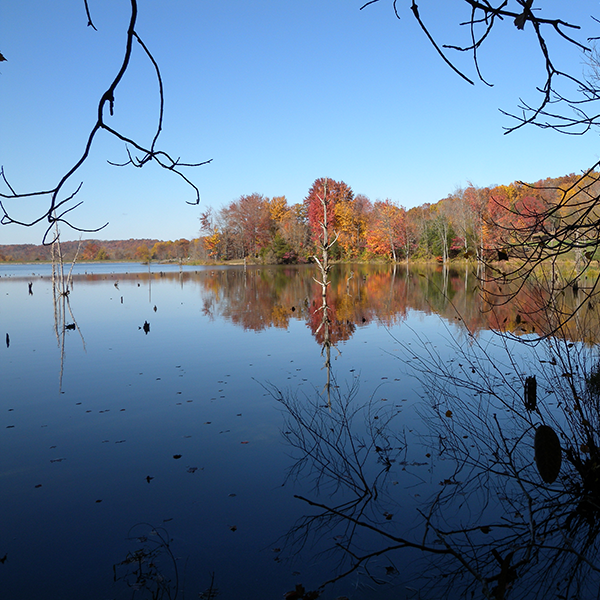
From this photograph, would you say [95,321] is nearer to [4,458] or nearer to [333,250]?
[4,458]

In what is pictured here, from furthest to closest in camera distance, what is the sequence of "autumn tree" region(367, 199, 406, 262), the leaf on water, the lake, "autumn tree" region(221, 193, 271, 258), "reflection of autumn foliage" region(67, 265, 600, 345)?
"autumn tree" region(221, 193, 271, 258), "autumn tree" region(367, 199, 406, 262), "reflection of autumn foliage" region(67, 265, 600, 345), the lake, the leaf on water

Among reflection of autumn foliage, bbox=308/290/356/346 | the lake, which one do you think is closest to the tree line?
reflection of autumn foliage, bbox=308/290/356/346

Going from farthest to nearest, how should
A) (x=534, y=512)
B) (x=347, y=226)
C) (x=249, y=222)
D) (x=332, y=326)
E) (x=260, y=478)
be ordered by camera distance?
(x=249, y=222) → (x=347, y=226) → (x=332, y=326) → (x=260, y=478) → (x=534, y=512)

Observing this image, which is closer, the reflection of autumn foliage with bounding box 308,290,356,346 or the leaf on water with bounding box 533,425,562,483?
the leaf on water with bounding box 533,425,562,483

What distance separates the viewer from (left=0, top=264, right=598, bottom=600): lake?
13.6ft

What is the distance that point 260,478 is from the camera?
19.5ft

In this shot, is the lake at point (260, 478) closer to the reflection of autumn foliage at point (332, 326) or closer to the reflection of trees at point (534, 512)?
the reflection of trees at point (534, 512)

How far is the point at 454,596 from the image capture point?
382 centimetres

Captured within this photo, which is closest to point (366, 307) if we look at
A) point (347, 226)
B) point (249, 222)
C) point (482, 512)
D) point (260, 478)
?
point (260, 478)

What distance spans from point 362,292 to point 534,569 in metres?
24.0

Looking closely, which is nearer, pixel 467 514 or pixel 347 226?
pixel 467 514

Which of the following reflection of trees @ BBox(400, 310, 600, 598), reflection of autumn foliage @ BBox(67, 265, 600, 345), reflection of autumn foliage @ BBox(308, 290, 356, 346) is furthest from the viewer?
reflection of autumn foliage @ BBox(67, 265, 600, 345)

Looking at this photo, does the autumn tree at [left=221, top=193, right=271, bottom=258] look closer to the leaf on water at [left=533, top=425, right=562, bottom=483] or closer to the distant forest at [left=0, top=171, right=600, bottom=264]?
the distant forest at [left=0, top=171, right=600, bottom=264]

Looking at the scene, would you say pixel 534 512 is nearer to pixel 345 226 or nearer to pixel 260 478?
pixel 260 478
